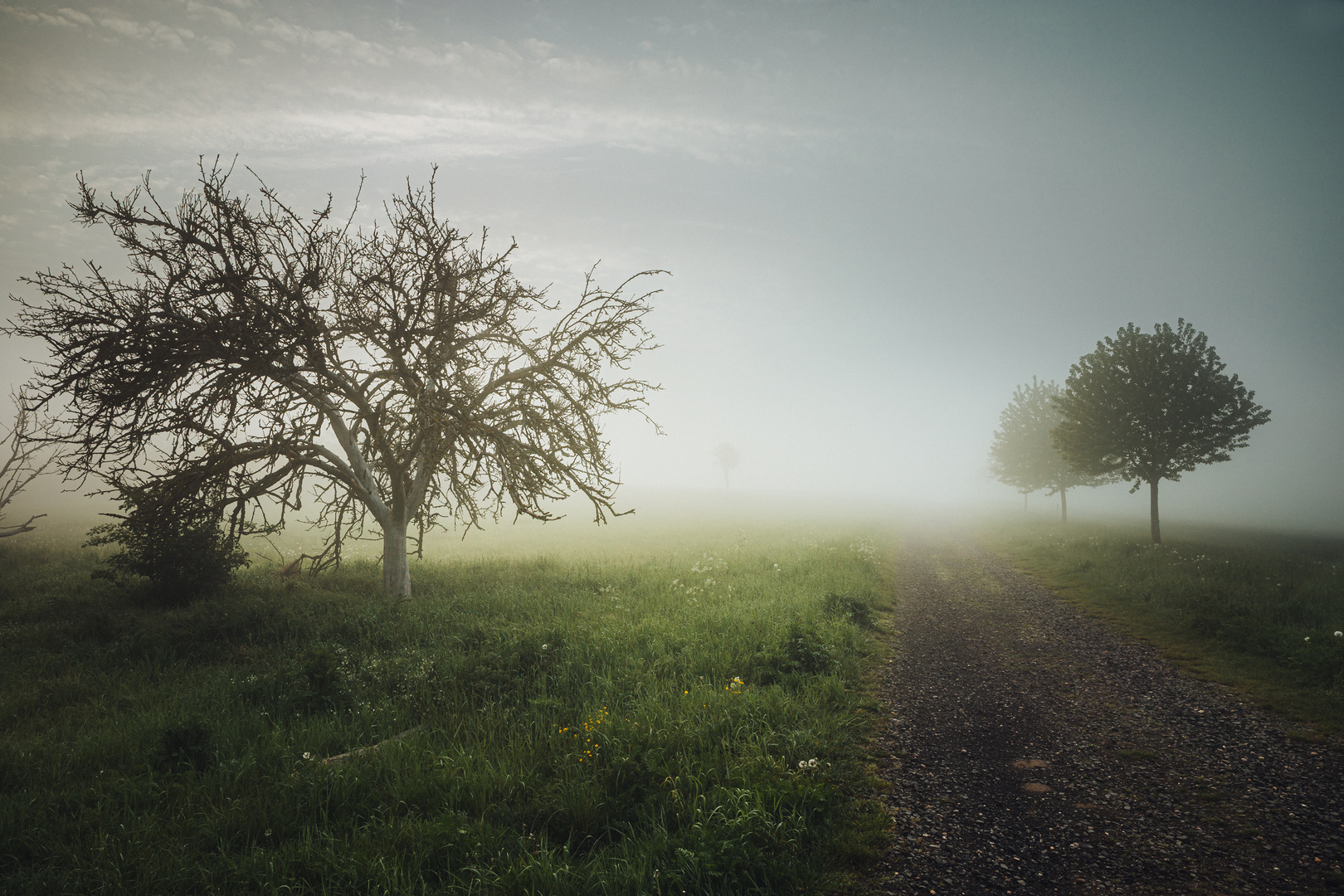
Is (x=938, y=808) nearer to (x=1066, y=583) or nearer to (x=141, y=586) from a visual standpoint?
(x=1066, y=583)

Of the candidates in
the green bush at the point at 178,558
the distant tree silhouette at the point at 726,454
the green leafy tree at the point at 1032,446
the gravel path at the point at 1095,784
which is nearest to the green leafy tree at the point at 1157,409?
the green leafy tree at the point at 1032,446

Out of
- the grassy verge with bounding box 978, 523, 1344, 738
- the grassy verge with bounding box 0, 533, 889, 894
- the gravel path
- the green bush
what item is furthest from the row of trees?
the green bush

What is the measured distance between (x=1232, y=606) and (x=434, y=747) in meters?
14.4

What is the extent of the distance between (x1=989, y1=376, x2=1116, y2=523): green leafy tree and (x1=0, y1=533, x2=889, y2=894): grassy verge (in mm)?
37443

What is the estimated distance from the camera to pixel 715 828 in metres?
4.05

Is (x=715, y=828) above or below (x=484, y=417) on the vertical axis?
below

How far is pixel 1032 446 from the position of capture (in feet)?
130

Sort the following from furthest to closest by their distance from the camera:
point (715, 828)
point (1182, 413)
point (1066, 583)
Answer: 1. point (1182, 413)
2. point (1066, 583)
3. point (715, 828)

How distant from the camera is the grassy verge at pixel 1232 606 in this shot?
277 inches

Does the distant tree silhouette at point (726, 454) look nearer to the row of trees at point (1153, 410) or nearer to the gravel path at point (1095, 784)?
the row of trees at point (1153, 410)

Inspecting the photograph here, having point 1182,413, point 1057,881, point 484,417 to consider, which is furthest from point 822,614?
point 1182,413

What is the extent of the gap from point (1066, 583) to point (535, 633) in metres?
15.7

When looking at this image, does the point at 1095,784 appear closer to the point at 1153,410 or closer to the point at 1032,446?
the point at 1153,410

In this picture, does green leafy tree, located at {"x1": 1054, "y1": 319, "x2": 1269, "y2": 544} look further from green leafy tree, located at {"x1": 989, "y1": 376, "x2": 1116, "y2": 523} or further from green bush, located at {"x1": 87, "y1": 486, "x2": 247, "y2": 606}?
green bush, located at {"x1": 87, "y1": 486, "x2": 247, "y2": 606}
